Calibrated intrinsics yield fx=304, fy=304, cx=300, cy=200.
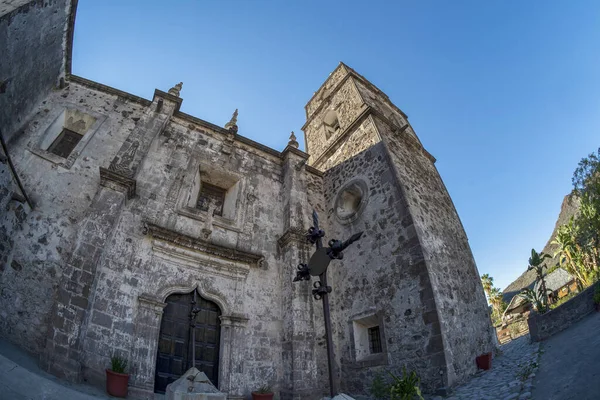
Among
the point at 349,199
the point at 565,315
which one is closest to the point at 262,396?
the point at 349,199

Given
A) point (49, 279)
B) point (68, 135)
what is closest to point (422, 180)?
point (49, 279)

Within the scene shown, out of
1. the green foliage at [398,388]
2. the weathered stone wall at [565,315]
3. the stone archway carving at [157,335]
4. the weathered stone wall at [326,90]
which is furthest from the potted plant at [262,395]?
the weathered stone wall at [326,90]

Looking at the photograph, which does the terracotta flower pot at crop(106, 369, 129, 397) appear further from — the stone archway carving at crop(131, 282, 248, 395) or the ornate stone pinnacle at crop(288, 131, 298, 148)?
the ornate stone pinnacle at crop(288, 131, 298, 148)

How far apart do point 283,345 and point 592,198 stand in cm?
2067

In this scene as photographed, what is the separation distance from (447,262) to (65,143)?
1220 centimetres

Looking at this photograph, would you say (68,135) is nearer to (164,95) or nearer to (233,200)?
(164,95)

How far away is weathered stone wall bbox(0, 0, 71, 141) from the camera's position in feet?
22.5

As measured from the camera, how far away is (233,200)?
33.7ft

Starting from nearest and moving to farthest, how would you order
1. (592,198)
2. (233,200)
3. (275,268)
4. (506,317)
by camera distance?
(275,268) → (233,200) → (592,198) → (506,317)

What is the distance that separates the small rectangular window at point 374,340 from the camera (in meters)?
8.32

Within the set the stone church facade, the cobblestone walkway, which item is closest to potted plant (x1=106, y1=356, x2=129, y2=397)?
the stone church facade

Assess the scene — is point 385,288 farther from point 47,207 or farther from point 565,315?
point 47,207

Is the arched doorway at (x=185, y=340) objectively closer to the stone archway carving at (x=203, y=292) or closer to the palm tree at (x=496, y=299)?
the stone archway carving at (x=203, y=292)

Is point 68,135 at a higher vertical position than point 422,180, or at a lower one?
higher
